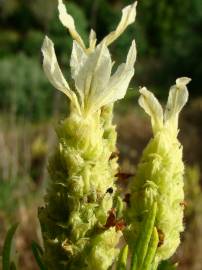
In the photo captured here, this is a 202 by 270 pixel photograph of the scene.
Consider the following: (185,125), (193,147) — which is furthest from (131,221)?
(185,125)

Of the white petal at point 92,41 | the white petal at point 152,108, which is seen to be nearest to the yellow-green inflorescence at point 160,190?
the white petal at point 152,108

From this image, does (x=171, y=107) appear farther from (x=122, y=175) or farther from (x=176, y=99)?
(x=122, y=175)

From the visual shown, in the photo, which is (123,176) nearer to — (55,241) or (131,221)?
(131,221)

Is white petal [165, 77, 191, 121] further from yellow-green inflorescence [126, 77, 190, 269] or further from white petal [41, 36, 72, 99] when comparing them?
white petal [41, 36, 72, 99]

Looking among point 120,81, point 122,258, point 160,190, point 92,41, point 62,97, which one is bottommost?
point 122,258

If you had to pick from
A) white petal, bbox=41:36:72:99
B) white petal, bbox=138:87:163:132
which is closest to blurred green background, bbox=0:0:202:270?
white petal, bbox=138:87:163:132

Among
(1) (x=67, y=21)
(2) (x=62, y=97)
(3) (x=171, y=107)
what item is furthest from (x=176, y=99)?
(2) (x=62, y=97)
